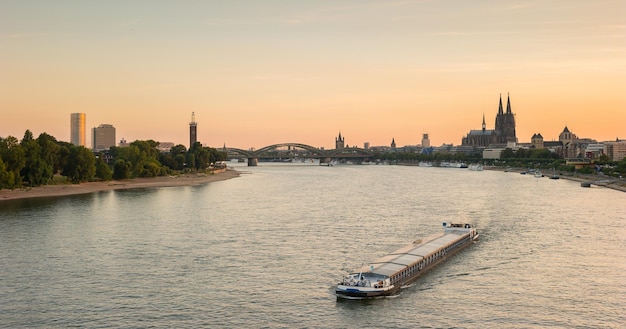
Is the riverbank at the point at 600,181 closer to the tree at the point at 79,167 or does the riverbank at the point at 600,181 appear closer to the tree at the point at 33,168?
the tree at the point at 79,167

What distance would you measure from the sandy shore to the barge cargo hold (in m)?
55.5

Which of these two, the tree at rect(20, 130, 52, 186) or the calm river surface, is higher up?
the tree at rect(20, 130, 52, 186)

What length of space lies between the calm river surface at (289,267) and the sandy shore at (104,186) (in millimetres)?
13989

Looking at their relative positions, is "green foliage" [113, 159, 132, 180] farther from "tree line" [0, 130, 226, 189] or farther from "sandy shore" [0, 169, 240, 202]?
"sandy shore" [0, 169, 240, 202]

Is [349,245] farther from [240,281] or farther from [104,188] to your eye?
[104,188]

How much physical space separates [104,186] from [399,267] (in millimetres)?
76771

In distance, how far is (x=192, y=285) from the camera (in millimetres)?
33969

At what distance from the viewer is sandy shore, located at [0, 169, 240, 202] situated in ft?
273

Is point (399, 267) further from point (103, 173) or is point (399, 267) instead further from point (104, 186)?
point (103, 173)

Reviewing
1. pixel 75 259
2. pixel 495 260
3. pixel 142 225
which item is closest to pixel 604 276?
pixel 495 260

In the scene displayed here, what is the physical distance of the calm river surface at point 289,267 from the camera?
95.3 feet

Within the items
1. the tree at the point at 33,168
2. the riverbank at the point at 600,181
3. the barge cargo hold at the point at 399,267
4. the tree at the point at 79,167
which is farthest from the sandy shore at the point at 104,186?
the riverbank at the point at 600,181

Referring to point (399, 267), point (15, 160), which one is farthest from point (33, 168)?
point (399, 267)

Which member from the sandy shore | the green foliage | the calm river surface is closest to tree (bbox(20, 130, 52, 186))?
the sandy shore
